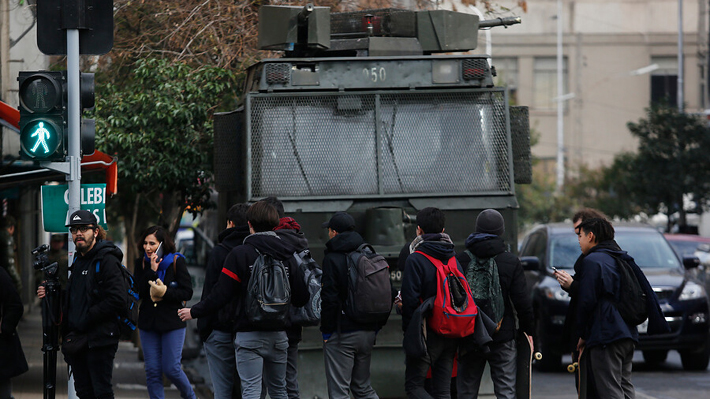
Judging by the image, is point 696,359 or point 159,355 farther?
point 696,359

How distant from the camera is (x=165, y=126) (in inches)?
511

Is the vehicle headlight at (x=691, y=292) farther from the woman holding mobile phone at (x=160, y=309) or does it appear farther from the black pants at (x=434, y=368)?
the woman holding mobile phone at (x=160, y=309)

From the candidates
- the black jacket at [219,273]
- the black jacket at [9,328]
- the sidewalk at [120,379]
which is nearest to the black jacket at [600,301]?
the black jacket at [219,273]

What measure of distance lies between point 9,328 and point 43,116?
5.38ft

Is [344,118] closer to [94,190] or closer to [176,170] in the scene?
[94,190]

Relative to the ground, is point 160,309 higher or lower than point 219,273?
lower

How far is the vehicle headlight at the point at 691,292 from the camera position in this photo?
13.2 meters

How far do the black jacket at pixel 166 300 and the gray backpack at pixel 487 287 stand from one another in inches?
94.1

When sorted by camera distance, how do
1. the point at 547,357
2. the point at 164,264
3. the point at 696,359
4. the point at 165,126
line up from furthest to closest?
the point at 547,357, the point at 696,359, the point at 165,126, the point at 164,264

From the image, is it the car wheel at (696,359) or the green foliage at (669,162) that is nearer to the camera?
the car wheel at (696,359)

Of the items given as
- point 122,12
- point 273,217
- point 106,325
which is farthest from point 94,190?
point 122,12

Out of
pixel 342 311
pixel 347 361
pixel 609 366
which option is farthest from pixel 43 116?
pixel 609 366

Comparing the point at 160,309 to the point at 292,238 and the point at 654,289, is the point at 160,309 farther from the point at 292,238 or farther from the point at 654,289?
the point at 654,289

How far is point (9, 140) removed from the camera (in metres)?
13.6
